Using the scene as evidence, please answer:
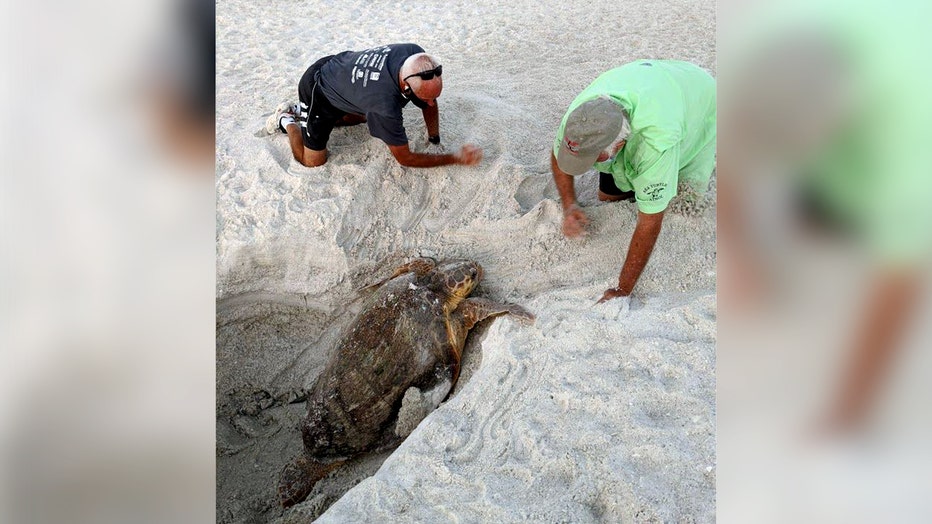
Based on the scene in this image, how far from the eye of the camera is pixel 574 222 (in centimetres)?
307

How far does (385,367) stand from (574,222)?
111 cm

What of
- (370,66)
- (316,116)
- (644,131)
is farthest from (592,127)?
(316,116)

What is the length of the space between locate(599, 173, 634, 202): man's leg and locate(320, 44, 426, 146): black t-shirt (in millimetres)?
1012

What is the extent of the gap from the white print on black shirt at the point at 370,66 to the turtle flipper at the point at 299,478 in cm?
184

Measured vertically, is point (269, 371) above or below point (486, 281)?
below

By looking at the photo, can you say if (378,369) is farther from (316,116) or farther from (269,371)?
(316,116)

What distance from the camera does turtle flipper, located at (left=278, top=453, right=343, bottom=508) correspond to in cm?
266
